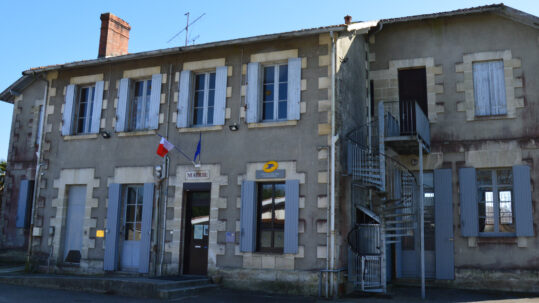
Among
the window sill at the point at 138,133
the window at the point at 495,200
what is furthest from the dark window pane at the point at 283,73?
the window at the point at 495,200

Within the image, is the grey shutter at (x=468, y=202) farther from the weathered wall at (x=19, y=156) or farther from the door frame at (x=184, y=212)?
the weathered wall at (x=19, y=156)

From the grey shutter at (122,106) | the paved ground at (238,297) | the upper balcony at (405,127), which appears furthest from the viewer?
the grey shutter at (122,106)

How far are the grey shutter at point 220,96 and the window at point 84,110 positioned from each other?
383 centimetres

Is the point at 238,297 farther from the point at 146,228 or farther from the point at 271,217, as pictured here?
the point at 146,228

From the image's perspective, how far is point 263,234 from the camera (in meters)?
10.7

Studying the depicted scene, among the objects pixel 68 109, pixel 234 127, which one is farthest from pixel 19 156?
pixel 234 127

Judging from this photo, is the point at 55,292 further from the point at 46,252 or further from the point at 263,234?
the point at 263,234

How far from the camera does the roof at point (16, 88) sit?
15875 millimetres

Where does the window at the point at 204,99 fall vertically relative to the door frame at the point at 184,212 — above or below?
above

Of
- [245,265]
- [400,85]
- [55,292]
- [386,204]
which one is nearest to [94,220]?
[55,292]

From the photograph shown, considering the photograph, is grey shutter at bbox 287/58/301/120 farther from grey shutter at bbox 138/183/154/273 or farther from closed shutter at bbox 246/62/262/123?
grey shutter at bbox 138/183/154/273

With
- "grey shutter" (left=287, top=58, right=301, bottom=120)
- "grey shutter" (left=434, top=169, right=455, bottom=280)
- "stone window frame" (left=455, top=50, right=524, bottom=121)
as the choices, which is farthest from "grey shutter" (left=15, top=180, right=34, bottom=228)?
"stone window frame" (left=455, top=50, right=524, bottom=121)

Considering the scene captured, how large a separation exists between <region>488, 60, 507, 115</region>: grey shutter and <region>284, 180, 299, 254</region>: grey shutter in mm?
4933

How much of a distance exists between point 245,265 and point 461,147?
5.52 metres
